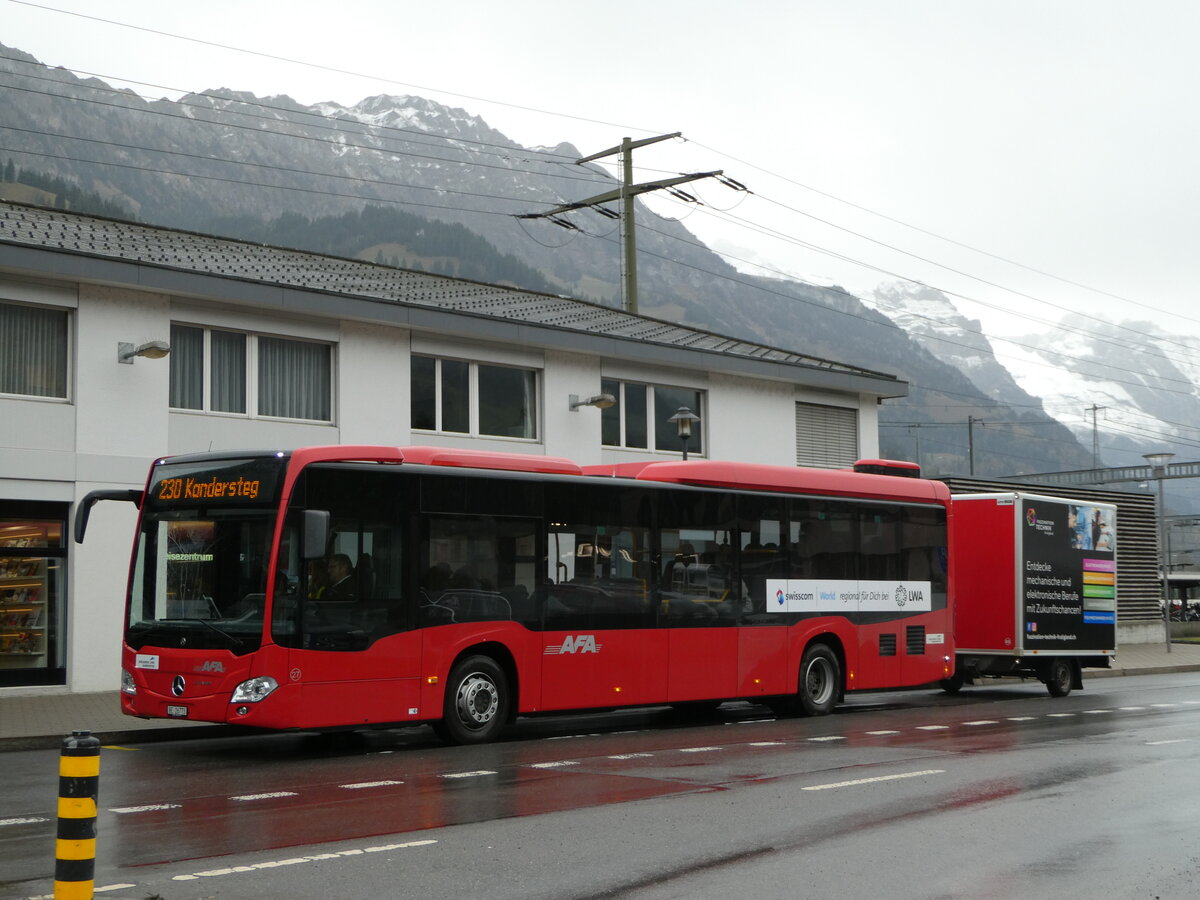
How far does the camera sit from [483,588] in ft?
49.6

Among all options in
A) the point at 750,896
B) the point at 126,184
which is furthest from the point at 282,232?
the point at 750,896

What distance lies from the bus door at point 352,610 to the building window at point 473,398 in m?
10.9

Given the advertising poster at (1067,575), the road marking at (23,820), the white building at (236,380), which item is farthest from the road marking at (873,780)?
the white building at (236,380)

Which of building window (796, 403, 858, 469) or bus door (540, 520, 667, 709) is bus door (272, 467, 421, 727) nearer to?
bus door (540, 520, 667, 709)

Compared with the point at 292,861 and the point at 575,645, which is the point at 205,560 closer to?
the point at 575,645

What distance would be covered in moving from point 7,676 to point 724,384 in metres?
16.2

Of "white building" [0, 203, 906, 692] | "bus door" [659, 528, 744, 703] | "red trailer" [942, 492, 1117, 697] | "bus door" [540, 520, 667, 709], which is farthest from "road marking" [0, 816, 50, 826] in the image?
"red trailer" [942, 492, 1117, 697]

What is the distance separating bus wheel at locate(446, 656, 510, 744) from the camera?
14750mm

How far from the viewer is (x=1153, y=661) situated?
115 feet

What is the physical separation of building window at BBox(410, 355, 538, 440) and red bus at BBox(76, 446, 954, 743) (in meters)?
8.57

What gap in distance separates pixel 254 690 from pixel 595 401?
14332 millimetres

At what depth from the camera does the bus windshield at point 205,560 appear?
44.3 feet

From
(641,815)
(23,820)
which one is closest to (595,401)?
(641,815)

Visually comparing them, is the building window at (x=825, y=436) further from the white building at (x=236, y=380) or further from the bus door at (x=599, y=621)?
the bus door at (x=599, y=621)
